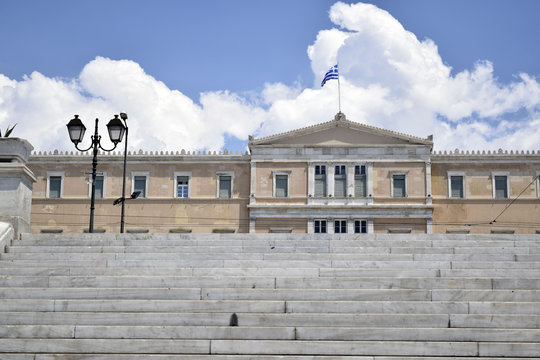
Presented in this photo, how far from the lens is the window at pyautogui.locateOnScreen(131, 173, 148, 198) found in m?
45.0

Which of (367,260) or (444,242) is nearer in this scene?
(367,260)

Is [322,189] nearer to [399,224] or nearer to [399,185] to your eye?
[399,185]

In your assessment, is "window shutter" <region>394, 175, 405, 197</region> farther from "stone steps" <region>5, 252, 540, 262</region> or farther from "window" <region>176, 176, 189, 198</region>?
"stone steps" <region>5, 252, 540, 262</region>

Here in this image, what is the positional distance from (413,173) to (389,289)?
103 ft

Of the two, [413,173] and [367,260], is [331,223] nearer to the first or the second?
[413,173]

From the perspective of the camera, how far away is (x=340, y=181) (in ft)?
145

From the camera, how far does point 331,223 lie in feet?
143

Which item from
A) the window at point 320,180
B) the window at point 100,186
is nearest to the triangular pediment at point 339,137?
the window at point 320,180

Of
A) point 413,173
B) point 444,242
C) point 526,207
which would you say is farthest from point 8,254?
point 526,207

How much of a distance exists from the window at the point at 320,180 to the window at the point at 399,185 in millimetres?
4202

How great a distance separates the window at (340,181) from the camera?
44.0 metres

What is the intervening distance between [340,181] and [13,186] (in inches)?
1126

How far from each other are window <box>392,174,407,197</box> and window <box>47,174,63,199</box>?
20560mm

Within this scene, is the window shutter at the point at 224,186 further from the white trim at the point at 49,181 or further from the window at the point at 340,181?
the white trim at the point at 49,181
